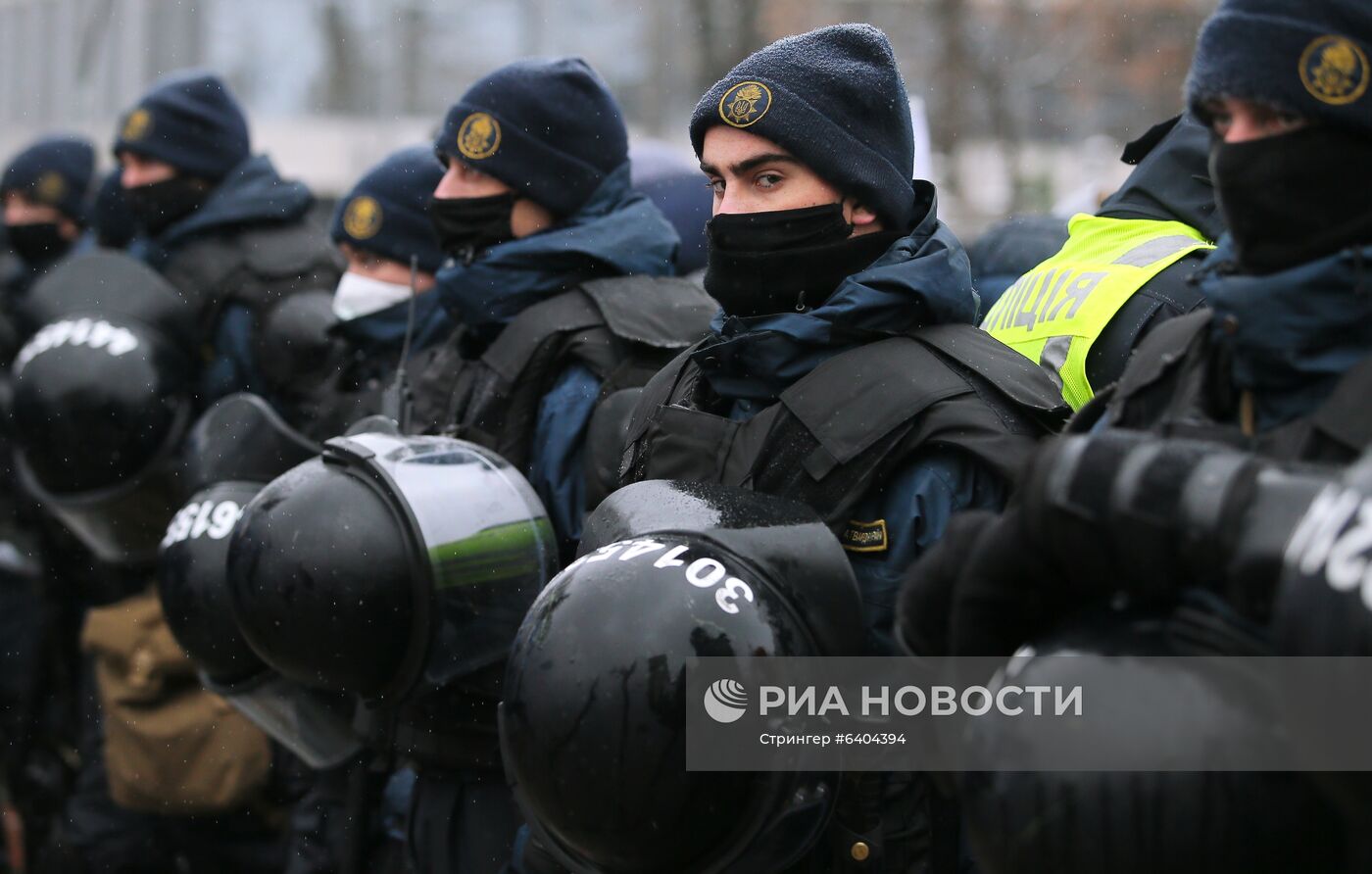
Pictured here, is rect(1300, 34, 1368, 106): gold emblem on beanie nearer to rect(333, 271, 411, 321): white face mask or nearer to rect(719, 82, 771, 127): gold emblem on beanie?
rect(719, 82, 771, 127): gold emblem on beanie

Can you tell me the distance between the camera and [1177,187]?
3.80 metres

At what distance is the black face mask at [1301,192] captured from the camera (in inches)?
86.4

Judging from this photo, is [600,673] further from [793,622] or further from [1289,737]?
[1289,737]

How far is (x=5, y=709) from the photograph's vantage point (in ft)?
23.5

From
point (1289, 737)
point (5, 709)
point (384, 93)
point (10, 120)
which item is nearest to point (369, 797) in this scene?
point (1289, 737)

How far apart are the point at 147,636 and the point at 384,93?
13334 millimetres

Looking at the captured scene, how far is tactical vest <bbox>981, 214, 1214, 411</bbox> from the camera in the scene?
11.2ft

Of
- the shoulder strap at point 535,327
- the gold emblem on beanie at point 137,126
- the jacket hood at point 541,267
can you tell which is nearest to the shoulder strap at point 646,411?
the shoulder strap at point 535,327

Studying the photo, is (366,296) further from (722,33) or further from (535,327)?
(722,33)

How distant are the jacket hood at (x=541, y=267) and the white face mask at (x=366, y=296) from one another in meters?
0.70

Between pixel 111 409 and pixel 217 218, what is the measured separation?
3.23 feet

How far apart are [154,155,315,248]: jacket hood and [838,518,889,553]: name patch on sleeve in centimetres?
374

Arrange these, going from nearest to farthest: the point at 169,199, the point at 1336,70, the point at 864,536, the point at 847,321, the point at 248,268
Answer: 1. the point at 1336,70
2. the point at 864,536
3. the point at 847,321
4. the point at 248,268
5. the point at 169,199

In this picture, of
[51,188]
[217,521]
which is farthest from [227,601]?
[51,188]
